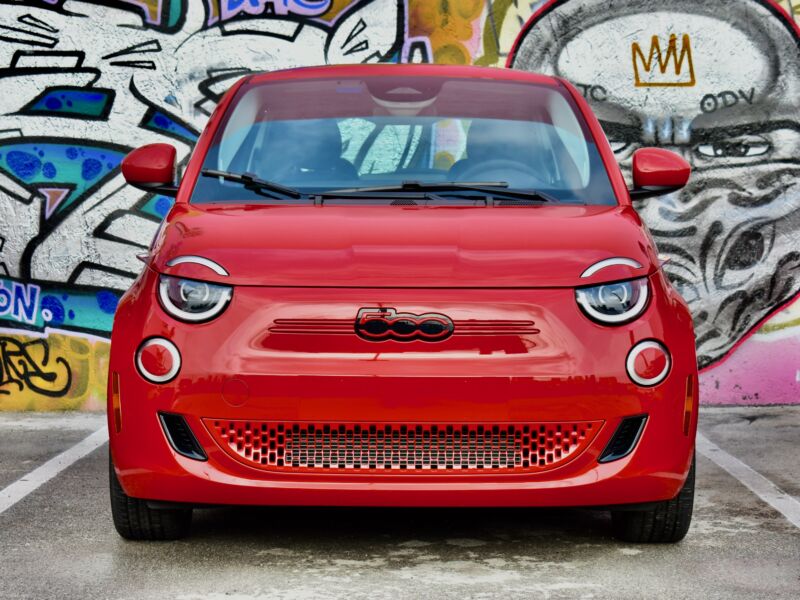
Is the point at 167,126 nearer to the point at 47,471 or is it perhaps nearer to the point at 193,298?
the point at 47,471

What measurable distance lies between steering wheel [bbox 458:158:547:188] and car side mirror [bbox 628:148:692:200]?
1.24ft

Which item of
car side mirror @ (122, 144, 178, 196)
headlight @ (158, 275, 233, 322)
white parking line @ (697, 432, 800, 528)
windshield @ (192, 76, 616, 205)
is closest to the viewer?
headlight @ (158, 275, 233, 322)

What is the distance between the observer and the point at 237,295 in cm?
425

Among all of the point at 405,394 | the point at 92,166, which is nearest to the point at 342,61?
the point at 92,166

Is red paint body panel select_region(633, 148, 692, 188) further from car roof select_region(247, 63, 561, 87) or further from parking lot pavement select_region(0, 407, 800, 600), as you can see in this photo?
parking lot pavement select_region(0, 407, 800, 600)

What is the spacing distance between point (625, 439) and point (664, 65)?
16.3 ft

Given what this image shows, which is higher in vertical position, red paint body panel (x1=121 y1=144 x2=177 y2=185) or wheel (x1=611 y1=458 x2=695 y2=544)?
red paint body panel (x1=121 y1=144 x2=177 y2=185)

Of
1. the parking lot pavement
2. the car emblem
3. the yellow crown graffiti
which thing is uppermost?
the yellow crown graffiti

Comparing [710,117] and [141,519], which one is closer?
[141,519]

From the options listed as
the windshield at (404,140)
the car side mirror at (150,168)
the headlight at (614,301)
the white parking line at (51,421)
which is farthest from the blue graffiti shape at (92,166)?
the headlight at (614,301)

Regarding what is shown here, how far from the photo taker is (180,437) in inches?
168

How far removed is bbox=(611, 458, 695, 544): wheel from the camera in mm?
4633

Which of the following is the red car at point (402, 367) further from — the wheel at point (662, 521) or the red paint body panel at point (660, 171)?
the red paint body panel at point (660, 171)

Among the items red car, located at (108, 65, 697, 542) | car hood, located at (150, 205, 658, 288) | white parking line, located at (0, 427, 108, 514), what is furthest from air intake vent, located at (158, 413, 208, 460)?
white parking line, located at (0, 427, 108, 514)
